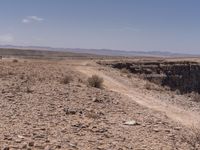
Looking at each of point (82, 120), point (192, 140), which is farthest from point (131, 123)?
point (192, 140)

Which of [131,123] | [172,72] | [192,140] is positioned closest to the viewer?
[192,140]

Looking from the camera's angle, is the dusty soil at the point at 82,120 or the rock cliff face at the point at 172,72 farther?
the rock cliff face at the point at 172,72

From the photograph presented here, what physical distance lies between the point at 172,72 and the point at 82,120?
40477 millimetres

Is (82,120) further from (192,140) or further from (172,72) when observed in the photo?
(172,72)

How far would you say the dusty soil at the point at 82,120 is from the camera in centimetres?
1118

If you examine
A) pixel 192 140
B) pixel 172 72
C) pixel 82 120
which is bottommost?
pixel 172 72

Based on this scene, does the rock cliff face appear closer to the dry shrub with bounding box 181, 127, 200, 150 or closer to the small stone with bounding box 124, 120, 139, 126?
the small stone with bounding box 124, 120, 139, 126

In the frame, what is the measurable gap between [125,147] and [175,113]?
7.19 meters

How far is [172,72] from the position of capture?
53.2 m

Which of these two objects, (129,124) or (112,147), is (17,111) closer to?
(129,124)

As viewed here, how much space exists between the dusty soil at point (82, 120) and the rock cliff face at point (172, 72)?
2747 centimetres

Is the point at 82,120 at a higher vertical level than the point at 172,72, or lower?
higher

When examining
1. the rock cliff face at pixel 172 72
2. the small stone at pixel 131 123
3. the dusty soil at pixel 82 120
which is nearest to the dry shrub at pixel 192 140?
the dusty soil at pixel 82 120

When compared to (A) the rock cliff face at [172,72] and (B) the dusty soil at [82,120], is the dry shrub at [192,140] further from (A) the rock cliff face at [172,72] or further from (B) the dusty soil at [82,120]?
(A) the rock cliff face at [172,72]
